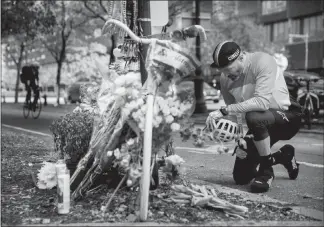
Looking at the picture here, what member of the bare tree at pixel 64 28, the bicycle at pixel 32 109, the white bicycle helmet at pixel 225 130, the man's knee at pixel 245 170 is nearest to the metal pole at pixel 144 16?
the white bicycle helmet at pixel 225 130

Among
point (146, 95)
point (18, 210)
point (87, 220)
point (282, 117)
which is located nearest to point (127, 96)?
point (146, 95)

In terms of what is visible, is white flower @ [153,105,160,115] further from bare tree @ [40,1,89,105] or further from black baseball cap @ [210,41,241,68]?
bare tree @ [40,1,89,105]

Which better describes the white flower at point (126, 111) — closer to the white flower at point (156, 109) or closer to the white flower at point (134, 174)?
the white flower at point (156, 109)

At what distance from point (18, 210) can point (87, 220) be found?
63 cm

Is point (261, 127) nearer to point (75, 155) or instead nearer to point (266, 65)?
point (266, 65)

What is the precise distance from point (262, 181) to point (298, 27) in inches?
2084

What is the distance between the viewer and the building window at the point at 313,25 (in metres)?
51.4

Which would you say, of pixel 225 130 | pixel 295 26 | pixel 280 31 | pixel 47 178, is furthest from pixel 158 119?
pixel 280 31

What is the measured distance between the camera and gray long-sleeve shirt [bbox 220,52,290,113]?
4.72 metres

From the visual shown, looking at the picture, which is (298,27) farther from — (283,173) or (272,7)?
(283,173)

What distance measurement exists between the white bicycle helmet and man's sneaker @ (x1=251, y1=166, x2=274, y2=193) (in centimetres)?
63

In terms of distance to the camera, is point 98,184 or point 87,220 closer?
point 87,220

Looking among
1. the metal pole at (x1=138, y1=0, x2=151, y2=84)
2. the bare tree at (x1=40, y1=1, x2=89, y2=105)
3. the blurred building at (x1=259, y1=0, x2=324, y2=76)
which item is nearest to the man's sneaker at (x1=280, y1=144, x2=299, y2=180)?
the metal pole at (x1=138, y1=0, x2=151, y2=84)

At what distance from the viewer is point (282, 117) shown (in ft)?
16.9
